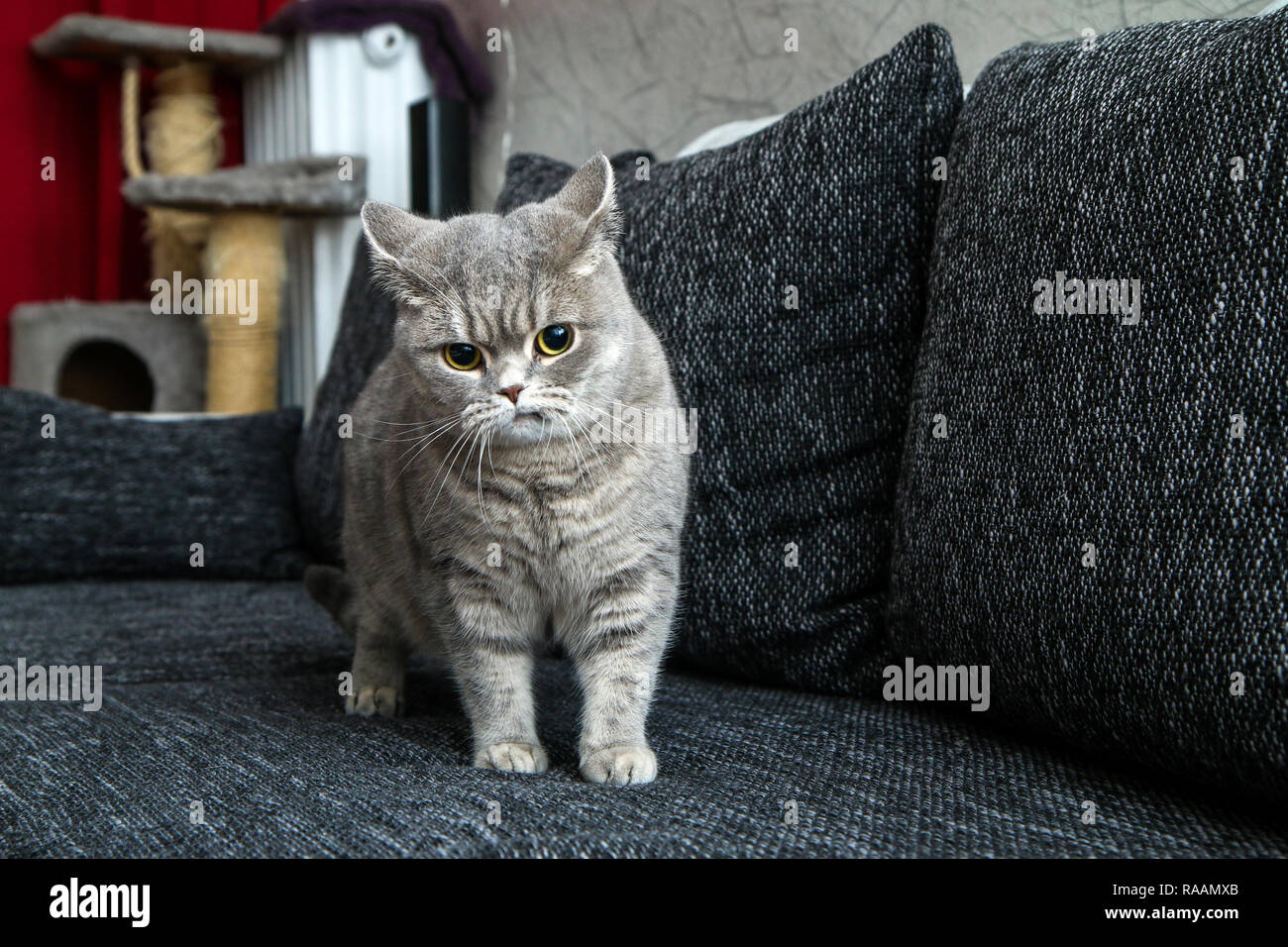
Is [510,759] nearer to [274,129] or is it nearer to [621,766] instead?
[621,766]

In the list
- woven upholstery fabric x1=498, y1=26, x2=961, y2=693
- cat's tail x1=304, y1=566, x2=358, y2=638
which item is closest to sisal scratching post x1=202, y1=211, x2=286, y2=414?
cat's tail x1=304, y1=566, x2=358, y2=638

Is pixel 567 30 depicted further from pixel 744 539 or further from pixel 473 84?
pixel 744 539

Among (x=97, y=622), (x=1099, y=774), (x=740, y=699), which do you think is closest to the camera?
(x=1099, y=774)

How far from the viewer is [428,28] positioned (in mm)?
2629

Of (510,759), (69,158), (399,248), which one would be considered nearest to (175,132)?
(69,158)

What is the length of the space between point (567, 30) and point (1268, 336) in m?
1.75

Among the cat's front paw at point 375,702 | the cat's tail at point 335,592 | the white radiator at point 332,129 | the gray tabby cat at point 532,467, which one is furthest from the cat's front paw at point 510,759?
the white radiator at point 332,129

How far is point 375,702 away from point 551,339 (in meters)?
0.45

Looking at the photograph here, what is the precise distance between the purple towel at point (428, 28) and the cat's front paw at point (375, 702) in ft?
5.50

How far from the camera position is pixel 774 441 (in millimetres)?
1258

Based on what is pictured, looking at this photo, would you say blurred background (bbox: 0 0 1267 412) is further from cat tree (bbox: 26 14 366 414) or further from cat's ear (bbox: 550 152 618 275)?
cat's ear (bbox: 550 152 618 275)

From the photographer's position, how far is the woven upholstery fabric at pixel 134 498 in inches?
76.8
